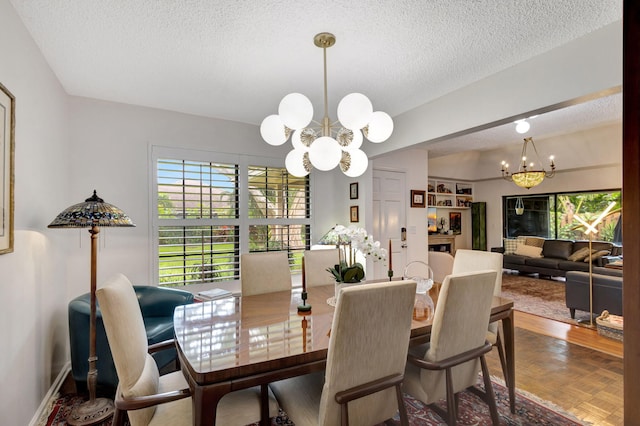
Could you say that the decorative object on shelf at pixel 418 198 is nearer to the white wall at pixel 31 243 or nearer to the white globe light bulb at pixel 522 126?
the white globe light bulb at pixel 522 126

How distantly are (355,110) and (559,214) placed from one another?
24.5 feet

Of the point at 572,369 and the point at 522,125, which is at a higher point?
the point at 522,125

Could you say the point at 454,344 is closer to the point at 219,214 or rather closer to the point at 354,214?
the point at 354,214

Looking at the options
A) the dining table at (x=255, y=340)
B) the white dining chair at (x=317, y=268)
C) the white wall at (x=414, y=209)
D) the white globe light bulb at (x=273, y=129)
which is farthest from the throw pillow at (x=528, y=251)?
the white globe light bulb at (x=273, y=129)

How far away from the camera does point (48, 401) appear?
86.4 inches

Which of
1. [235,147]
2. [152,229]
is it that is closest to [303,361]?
[152,229]

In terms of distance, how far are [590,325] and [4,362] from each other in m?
5.26

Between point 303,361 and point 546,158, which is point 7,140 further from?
point 546,158

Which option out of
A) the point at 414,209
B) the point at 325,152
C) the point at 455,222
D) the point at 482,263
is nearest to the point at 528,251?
the point at 455,222

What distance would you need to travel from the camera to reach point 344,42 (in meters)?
2.08

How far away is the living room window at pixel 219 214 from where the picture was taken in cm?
344

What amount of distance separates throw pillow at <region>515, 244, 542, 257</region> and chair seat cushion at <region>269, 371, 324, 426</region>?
7.05 m

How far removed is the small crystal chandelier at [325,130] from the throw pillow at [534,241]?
22.2ft

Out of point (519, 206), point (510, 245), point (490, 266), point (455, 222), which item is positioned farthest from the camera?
point (455, 222)
